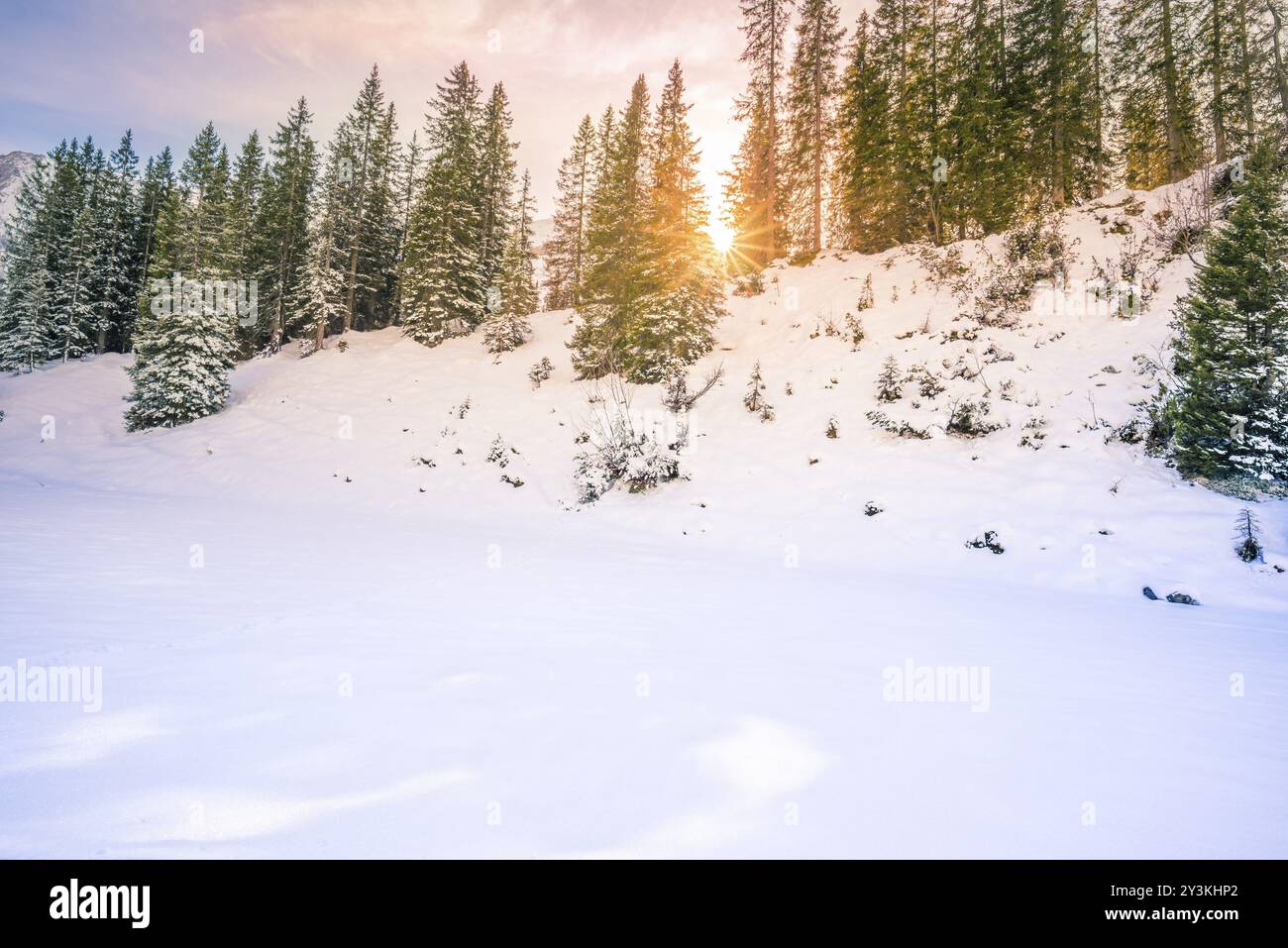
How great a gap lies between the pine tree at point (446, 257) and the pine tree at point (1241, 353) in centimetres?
2840

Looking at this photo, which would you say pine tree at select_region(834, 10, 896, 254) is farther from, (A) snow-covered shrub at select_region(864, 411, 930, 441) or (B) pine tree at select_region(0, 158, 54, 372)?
(B) pine tree at select_region(0, 158, 54, 372)

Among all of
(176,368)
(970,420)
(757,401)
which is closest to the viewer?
(970,420)

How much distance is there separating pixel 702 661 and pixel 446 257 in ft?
95.7

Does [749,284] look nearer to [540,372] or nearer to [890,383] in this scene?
[540,372]

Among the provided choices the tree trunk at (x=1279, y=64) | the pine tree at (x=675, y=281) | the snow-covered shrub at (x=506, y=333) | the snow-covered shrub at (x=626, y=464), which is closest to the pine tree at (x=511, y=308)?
the snow-covered shrub at (x=506, y=333)

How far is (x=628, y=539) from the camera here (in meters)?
10.3

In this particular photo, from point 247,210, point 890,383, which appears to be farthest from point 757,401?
point 247,210

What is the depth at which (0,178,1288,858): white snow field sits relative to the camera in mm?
1785

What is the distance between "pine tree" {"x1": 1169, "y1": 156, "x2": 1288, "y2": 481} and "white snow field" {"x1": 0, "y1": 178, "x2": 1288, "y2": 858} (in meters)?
0.74

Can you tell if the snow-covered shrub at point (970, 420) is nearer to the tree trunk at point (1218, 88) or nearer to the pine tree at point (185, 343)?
the tree trunk at point (1218, 88)

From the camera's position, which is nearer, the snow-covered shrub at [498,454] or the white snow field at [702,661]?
the white snow field at [702,661]

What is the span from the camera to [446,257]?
27.2 meters

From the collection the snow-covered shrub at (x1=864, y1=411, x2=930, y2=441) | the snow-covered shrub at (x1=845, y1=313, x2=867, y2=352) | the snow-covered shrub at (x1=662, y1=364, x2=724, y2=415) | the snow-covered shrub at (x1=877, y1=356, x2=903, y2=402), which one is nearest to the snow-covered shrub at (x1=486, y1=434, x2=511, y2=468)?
the snow-covered shrub at (x1=662, y1=364, x2=724, y2=415)

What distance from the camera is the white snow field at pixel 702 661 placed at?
1785mm
